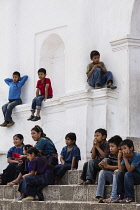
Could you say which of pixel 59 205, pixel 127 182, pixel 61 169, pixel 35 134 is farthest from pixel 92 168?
pixel 35 134

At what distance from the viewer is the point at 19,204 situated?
50.3ft

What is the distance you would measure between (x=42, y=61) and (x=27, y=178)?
5.37 meters

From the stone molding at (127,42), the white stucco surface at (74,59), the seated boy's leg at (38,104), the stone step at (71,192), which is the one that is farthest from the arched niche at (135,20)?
the stone step at (71,192)

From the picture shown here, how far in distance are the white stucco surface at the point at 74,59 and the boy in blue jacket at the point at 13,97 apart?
16 centimetres

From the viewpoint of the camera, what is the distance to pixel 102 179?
14.2m

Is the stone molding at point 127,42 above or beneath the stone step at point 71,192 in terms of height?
above

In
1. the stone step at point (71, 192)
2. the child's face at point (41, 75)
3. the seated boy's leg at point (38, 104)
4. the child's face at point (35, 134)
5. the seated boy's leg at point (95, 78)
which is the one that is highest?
the child's face at point (41, 75)

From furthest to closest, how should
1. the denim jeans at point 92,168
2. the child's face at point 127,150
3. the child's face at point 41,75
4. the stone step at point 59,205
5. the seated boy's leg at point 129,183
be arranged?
1. the child's face at point 41,75
2. the denim jeans at point 92,168
3. the child's face at point 127,150
4. the seated boy's leg at point 129,183
5. the stone step at point 59,205

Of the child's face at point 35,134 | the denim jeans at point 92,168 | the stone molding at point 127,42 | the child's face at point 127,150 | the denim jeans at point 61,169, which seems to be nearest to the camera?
the child's face at point 127,150

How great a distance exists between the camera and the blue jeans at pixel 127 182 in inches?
529

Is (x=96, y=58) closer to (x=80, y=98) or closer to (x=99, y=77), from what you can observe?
(x=99, y=77)

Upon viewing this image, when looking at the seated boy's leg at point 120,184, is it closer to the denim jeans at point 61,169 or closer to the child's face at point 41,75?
the denim jeans at point 61,169

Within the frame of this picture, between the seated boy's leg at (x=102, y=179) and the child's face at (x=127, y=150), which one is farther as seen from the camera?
the seated boy's leg at (x=102, y=179)

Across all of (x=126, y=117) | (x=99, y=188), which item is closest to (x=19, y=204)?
(x=99, y=188)
